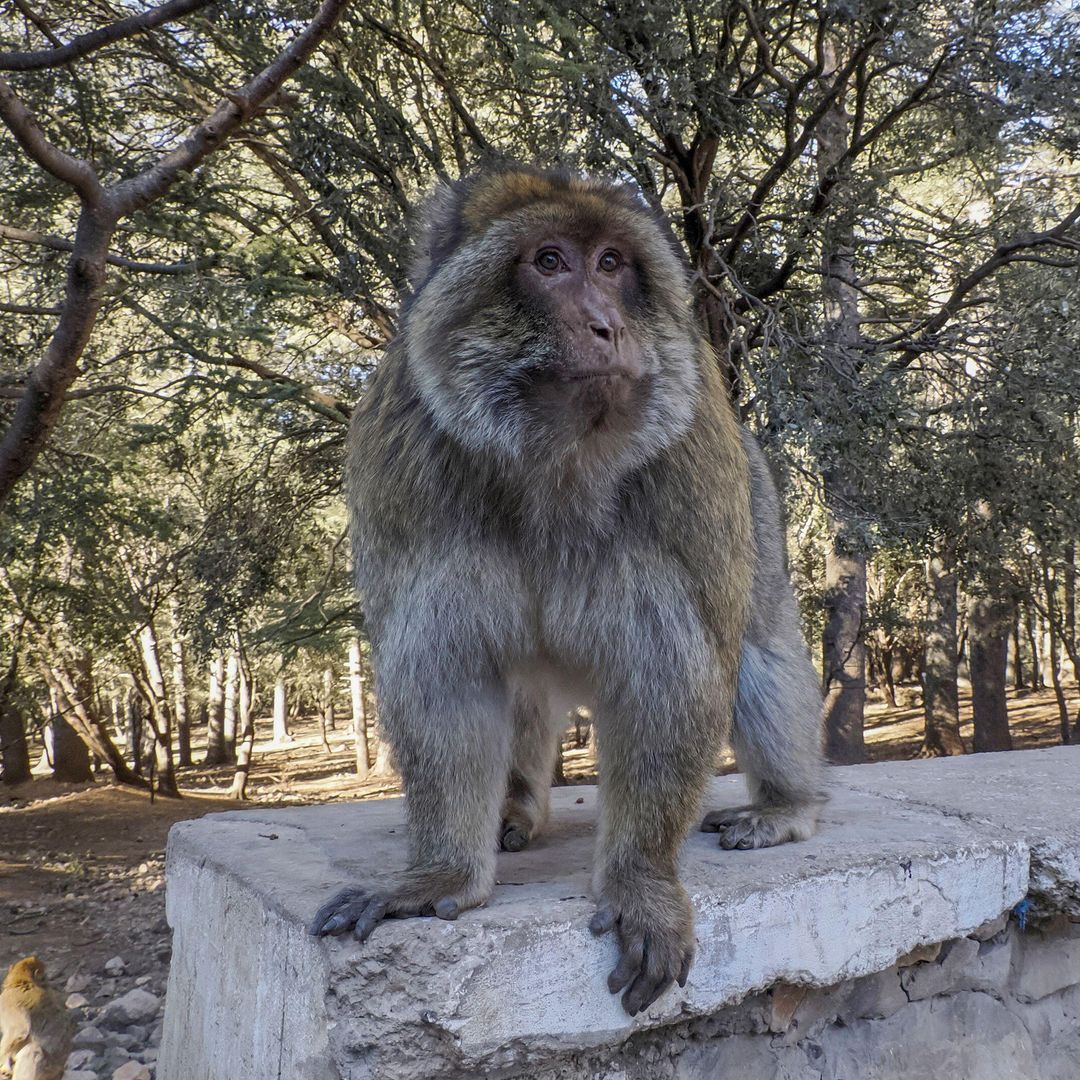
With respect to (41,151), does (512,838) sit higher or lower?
lower

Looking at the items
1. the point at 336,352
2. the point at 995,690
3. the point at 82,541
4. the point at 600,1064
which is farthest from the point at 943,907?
the point at 995,690

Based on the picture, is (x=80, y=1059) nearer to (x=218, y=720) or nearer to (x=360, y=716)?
(x=360, y=716)

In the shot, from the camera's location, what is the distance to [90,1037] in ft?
16.8

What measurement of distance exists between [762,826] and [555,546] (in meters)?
1.02

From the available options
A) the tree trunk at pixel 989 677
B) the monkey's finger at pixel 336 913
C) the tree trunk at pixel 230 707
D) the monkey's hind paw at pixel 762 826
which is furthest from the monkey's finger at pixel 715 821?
the tree trunk at pixel 230 707

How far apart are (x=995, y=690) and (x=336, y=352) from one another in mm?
8201

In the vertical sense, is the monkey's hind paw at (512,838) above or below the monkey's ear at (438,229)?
below

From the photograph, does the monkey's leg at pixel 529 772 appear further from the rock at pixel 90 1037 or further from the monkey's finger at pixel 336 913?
the rock at pixel 90 1037

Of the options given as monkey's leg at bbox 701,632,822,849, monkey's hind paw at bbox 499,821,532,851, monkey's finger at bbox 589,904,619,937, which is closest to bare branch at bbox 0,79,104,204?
monkey's hind paw at bbox 499,821,532,851

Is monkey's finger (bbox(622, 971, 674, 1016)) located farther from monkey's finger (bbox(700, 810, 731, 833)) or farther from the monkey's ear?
the monkey's ear

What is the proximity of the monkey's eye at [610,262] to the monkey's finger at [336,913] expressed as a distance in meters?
1.33

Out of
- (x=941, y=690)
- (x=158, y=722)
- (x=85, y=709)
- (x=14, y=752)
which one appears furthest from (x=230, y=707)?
(x=941, y=690)

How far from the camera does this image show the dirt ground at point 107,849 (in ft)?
23.1

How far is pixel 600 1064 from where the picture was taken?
84.0 inches
